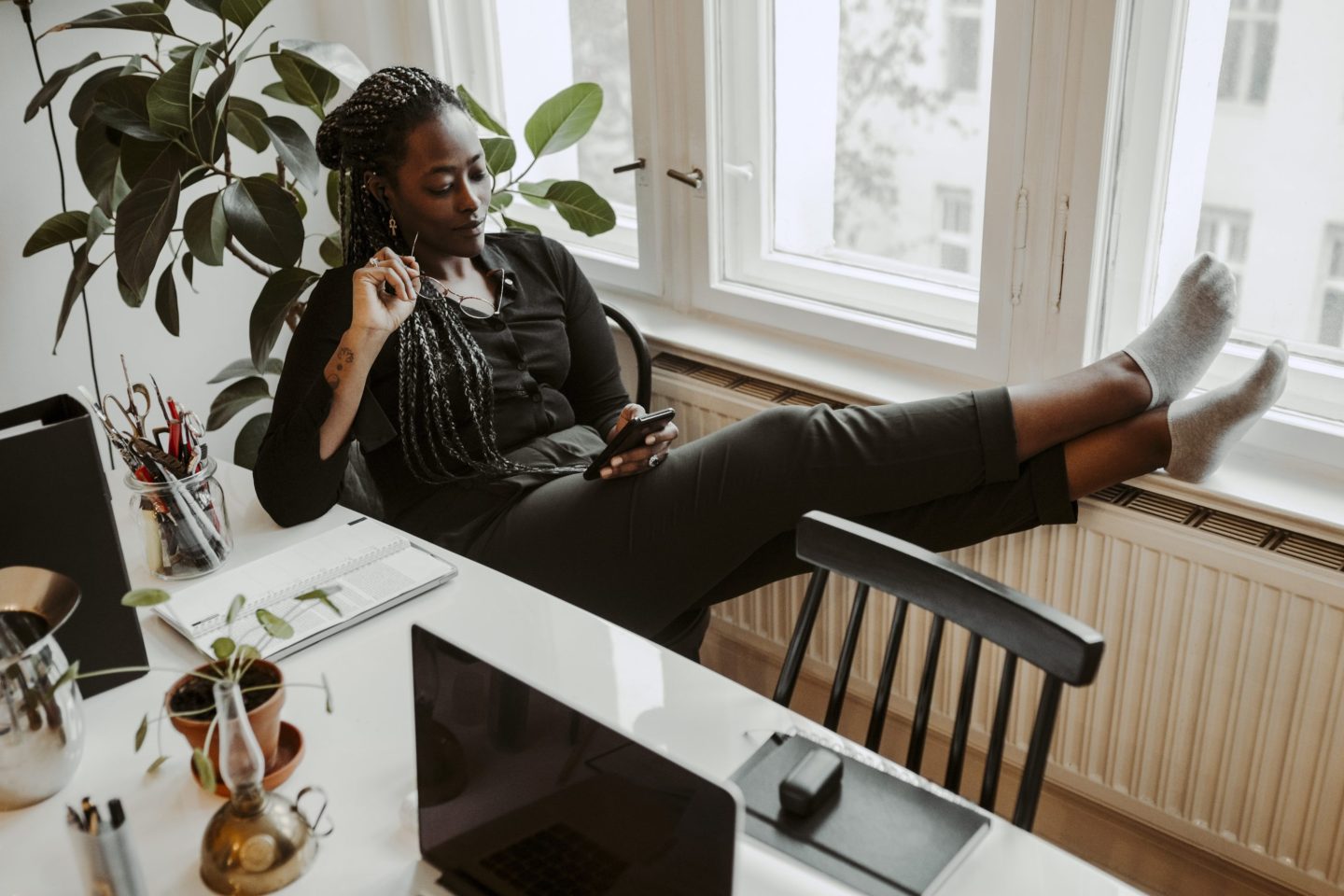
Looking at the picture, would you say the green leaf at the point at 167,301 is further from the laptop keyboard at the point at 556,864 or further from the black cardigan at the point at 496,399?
the laptop keyboard at the point at 556,864

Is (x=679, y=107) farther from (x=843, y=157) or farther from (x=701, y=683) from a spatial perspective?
(x=701, y=683)

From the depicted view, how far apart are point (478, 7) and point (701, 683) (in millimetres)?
1927

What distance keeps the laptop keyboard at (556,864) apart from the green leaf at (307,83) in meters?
1.51

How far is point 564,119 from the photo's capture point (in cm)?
221

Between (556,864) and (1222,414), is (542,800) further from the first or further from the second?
(1222,414)

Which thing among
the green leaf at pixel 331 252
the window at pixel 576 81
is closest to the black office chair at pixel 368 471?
the window at pixel 576 81

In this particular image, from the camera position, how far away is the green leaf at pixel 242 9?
1.97 meters

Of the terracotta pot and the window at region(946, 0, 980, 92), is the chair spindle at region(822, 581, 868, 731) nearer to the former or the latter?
the terracotta pot

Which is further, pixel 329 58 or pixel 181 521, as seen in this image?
pixel 329 58

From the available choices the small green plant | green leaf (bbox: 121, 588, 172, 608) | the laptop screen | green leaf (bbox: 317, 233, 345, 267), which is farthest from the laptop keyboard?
green leaf (bbox: 317, 233, 345, 267)

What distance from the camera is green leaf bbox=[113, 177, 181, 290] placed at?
1.94 meters

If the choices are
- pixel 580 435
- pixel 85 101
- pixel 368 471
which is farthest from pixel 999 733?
pixel 85 101

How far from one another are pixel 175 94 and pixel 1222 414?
162 centimetres

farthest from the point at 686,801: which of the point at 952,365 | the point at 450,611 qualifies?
the point at 952,365
